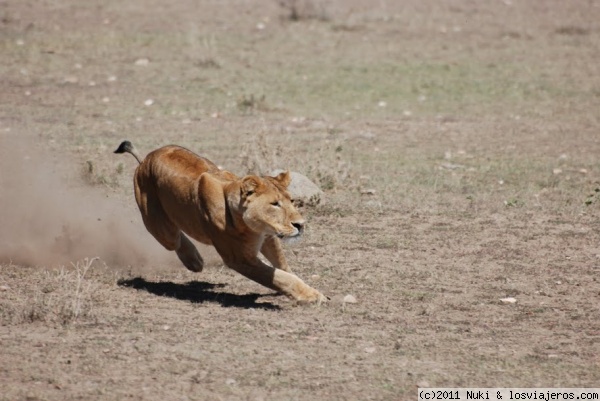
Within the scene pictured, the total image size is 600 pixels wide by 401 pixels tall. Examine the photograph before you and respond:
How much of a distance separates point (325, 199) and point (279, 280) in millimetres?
3474

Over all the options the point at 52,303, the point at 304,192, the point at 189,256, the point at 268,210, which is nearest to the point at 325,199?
the point at 304,192

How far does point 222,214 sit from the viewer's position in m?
7.40

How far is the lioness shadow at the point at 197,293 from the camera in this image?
765 cm

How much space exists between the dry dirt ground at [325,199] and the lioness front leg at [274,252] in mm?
368

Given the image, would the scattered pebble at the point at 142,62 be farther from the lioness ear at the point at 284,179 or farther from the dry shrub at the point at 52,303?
the lioness ear at the point at 284,179

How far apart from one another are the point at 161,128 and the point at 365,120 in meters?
2.95

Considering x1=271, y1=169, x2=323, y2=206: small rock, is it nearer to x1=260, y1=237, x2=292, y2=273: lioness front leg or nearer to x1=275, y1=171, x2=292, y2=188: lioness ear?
x1=260, y1=237, x2=292, y2=273: lioness front leg

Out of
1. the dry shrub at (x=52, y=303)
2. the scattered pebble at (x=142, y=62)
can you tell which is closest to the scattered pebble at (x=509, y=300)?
the dry shrub at (x=52, y=303)

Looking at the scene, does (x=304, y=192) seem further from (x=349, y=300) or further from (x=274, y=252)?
(x=349, y=300)

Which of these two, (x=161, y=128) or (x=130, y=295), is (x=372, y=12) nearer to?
(x=161, y=128)

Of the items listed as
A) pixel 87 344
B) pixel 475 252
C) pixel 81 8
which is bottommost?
pixel 87 344

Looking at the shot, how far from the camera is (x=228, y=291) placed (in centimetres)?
809

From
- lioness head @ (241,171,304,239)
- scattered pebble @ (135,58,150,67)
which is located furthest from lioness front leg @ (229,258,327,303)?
scattered pebble @ (135,58,150,67)

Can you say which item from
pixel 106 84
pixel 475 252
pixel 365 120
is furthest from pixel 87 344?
pixel 106 84
